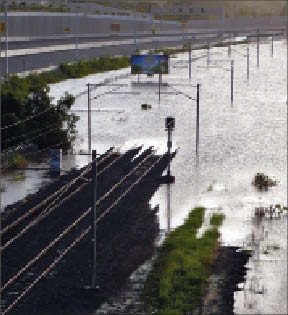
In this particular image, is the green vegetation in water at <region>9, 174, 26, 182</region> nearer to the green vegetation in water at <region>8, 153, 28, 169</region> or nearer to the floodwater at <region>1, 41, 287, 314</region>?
the green vegetation in water at <region>8, 153, 28, 169</region>

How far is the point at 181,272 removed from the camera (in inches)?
522

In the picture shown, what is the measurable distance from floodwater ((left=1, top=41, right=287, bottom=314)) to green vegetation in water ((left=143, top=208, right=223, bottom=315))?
1.68ft

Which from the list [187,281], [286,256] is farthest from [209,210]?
[187,281]

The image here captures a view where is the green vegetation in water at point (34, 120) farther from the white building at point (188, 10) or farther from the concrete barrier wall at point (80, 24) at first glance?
the white building at point (188, 10)

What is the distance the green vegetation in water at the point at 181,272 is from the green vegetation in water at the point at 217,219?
0.69 meters

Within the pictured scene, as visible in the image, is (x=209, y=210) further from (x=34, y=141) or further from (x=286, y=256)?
(x=34, y=141)

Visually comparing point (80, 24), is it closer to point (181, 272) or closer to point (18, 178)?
point (18, 178)

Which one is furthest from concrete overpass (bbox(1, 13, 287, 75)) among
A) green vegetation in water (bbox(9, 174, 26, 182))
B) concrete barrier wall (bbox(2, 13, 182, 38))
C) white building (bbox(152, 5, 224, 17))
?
green vegetation in water (bbox(9, 174, 26, 182))

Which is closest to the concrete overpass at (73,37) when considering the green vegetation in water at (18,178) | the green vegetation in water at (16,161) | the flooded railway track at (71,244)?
the green vegetation in water at (16,161)

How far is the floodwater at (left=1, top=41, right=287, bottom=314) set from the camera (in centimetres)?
1484

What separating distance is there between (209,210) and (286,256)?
3.71 m

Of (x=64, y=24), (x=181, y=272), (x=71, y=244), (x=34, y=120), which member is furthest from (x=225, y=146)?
(x=64, y=24)

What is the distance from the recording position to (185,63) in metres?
64.8

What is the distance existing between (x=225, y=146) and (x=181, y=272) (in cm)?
1467
